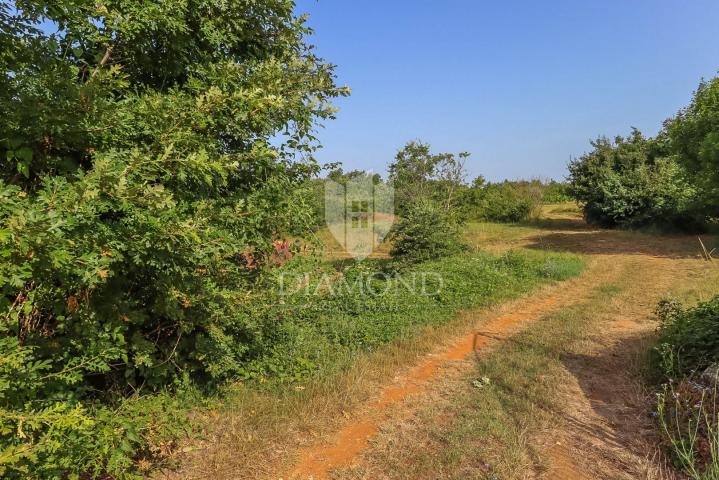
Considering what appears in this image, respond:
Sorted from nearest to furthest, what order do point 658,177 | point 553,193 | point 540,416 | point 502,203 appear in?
1. point 540,416
2. point 658,177
3. point 502,203
4. point 553,193

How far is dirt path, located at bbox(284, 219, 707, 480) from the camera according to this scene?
3291mm

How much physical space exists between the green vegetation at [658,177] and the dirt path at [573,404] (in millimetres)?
7290

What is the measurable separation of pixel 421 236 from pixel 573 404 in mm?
7109

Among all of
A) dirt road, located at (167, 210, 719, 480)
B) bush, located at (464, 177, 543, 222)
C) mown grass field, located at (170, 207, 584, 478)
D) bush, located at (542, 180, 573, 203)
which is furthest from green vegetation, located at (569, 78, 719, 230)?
bush, located at (542, 180, 573, 203)

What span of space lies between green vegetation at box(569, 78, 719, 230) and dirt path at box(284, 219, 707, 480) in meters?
7.29

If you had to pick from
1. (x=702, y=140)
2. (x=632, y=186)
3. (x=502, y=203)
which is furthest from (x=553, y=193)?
(x=702, y=140)

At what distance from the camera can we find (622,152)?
70.3 feet

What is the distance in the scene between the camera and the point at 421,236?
1111cm

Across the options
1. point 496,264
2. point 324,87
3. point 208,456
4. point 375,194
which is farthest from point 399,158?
point 208,456

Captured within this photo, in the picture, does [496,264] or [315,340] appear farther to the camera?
[496,264]

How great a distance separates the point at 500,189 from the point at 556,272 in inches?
786

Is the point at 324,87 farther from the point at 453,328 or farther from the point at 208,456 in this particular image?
the point at 453,328

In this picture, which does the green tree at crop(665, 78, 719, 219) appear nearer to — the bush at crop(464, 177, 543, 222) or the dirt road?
the dirt road

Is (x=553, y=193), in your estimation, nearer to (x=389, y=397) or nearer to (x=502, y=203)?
(x=502, y=203)
